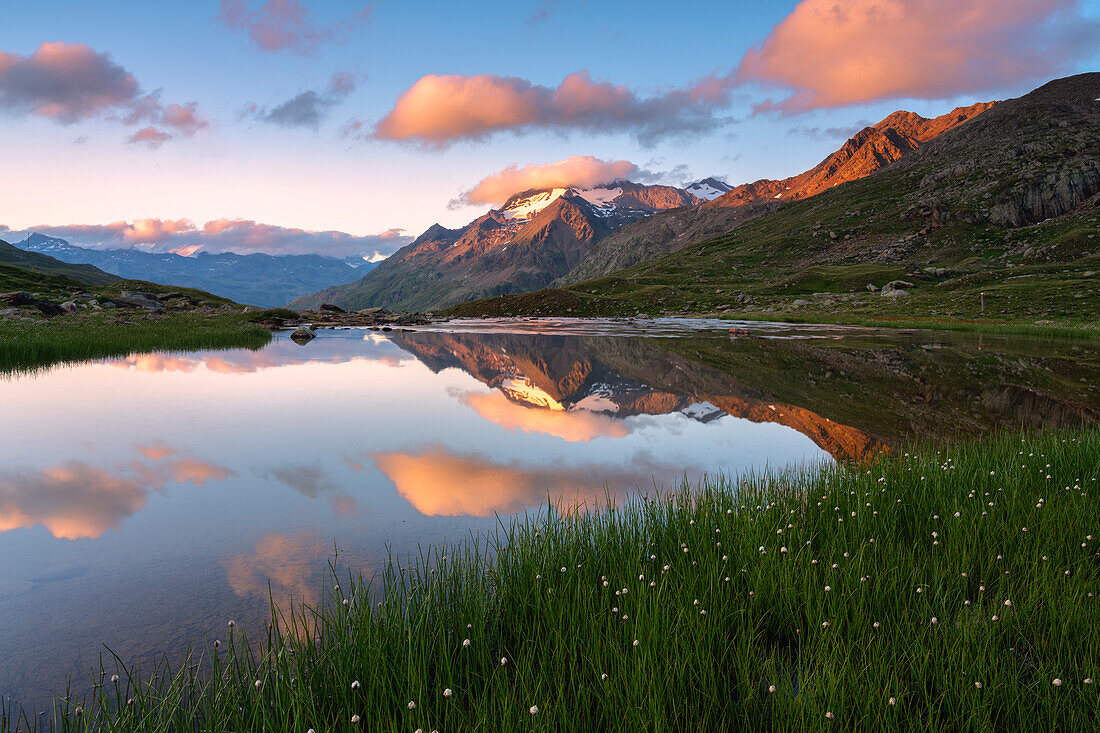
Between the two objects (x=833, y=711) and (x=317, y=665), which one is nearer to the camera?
(x=833, y=711)

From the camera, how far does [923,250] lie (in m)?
155

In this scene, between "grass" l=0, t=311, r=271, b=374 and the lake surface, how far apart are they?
13.1 feet

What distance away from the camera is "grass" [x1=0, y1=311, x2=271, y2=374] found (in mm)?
30050

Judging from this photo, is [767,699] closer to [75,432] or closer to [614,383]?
Result: [75,432]

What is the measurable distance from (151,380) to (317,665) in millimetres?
25495

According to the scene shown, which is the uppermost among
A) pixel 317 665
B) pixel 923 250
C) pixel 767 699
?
pixel 923 250

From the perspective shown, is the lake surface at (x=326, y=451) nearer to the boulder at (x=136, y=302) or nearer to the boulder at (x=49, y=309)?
the boulder at (x=49, y=309)

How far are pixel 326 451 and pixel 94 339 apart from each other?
3408 cm

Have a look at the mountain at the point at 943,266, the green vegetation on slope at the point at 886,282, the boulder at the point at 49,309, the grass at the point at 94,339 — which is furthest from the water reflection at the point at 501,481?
the mountain at the point at 943,266

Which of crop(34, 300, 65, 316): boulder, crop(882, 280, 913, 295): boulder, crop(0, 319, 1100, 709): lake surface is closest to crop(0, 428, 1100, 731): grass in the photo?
crop(0, 319, 1100, 709): lake surface

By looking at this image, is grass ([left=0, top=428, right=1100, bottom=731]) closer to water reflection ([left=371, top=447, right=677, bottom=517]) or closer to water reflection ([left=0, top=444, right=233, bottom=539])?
water reflection ([left=371, top=447, right=677, bottom=517])

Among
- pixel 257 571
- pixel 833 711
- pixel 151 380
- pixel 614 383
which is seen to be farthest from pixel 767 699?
pixel 151 380

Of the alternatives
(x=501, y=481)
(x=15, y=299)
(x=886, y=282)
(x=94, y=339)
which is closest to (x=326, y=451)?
(x=501, y=481)

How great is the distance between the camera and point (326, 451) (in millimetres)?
13648
